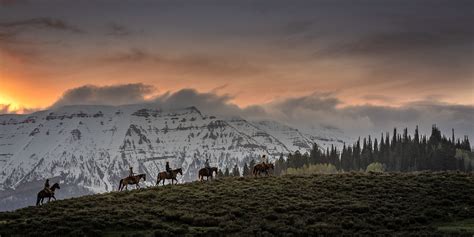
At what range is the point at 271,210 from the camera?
52312 mm

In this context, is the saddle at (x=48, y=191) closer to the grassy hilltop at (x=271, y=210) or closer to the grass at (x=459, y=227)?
the grassy hilltop at (x=271, y=210)

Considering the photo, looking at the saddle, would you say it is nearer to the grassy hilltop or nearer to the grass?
the grassy hilltop

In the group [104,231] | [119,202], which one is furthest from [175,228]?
[119,202]

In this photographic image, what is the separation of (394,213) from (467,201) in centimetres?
1000

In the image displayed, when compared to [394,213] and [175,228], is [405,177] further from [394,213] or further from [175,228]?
[175,228]

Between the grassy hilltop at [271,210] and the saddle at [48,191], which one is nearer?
the grassy hilltop at [271,210]

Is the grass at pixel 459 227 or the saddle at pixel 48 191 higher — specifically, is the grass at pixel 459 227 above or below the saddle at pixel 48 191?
below

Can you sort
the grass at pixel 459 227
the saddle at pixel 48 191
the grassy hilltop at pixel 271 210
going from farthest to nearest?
the saddle at pixel 48 191 → the grassy hilltop at pixel 271 210 → the grass at pixel 459 227

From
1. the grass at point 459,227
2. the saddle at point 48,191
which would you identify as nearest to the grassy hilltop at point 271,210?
the grass at point 459,227

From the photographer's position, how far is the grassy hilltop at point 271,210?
45.9 m

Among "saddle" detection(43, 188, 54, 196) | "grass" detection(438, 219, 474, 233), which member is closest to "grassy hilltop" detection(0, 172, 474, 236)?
"grass" detection(438, 219, 474, 233)

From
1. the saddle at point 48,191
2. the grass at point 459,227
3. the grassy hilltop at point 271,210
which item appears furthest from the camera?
the saddle at point 48,191

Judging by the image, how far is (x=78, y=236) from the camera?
4369 centimetres

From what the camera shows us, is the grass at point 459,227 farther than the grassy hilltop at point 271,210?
No
